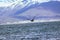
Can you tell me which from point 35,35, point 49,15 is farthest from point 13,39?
point 49,15

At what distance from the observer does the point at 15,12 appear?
263 cm

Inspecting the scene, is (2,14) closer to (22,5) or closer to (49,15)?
(22,5)

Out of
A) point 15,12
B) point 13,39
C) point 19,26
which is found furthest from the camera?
point 19,26

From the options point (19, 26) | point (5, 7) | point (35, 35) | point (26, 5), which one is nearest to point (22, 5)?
point (26, 5)

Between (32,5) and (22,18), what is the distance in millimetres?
209

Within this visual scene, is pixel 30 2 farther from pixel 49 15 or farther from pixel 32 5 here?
pixel 49 15

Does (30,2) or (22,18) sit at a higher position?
(30,2)

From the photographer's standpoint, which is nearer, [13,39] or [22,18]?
[13,39]

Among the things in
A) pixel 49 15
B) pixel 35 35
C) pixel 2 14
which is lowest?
pixel 35 35

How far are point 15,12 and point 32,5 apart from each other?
9.0 inches

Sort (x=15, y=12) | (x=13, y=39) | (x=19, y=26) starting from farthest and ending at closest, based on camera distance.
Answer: (x=19, y=26), (x=15, y=12), (x=13, y=39)

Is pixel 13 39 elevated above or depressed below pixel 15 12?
below

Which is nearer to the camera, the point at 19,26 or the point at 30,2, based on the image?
the point at 30,2

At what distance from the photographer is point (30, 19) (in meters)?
2.76
